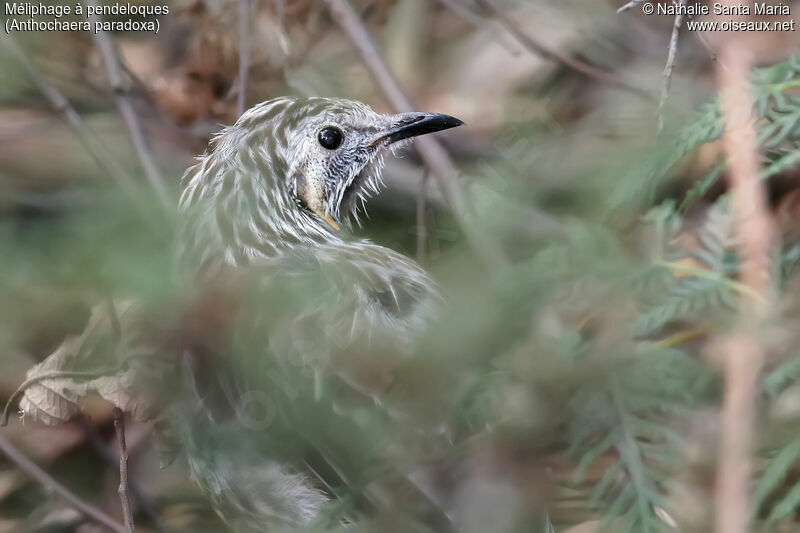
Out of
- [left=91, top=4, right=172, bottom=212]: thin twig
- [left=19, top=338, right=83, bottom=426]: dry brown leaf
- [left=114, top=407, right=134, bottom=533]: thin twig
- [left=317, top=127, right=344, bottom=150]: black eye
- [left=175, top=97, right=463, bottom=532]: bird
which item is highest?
[left=91, top=4, right=172, bottom=212]: thin twig

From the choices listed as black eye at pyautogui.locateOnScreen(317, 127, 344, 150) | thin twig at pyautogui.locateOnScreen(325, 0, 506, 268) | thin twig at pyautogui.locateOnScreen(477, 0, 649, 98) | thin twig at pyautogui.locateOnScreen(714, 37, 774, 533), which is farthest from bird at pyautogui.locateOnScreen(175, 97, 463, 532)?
thin twig at pyautogui.locateOnScreen(477, 0, 649, 98)

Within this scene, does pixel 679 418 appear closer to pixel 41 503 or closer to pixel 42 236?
pixel 42 236

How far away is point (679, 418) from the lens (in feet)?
4.77

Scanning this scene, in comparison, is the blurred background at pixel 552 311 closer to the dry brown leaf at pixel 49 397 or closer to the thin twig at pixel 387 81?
the dry brown leaf at pixel 49 397

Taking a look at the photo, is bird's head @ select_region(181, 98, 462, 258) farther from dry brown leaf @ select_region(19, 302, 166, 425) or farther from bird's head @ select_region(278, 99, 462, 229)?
dry brown leaf @ select_region(19, 302, 166, 425)

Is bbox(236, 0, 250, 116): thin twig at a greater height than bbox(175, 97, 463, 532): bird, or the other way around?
bbox(236, 0, 250, 116): thin twig

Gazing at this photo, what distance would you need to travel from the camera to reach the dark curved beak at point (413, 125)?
10.3 ft

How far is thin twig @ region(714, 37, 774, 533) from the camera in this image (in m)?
1.34

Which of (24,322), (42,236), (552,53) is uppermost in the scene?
(552,53)

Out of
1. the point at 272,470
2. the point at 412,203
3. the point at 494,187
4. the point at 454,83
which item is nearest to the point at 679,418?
the point at 494,187

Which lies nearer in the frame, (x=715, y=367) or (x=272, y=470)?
(x=715, y=367)

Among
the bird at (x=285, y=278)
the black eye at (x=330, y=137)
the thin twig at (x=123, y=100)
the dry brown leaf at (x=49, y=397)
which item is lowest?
the dry brown leaf at (x=49, y=397)

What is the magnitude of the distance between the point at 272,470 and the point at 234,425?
1.55ft

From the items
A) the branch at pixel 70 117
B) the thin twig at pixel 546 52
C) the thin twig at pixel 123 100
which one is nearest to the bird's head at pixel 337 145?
the thin twig at pixel 123 100
